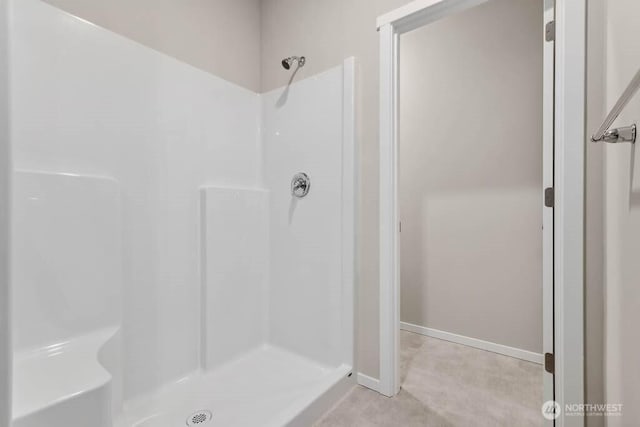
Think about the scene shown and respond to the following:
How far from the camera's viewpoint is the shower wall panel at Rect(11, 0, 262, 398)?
1173 mm

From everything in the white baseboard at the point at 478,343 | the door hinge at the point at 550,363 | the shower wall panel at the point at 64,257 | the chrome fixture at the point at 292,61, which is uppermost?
the chrome fixture at the point at 292,61

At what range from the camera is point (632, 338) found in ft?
2.72

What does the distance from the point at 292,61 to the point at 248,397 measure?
1.96 meters

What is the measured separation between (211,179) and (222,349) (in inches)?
39.8

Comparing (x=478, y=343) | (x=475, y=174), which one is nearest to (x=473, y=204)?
(x=475, y=174)

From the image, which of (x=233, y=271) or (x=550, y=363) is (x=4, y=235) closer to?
(x=233, y=271)

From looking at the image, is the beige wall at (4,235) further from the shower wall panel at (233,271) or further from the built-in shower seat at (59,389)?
the shower wall panel at (233,271)

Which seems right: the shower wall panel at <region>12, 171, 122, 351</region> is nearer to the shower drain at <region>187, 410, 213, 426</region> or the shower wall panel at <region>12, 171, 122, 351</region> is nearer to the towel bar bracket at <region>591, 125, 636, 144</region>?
the shower drain at <region>187, 410, 213, 426</region>

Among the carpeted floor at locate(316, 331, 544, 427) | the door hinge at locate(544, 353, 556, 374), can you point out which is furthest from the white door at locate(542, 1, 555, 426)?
the carpeted floor at locate(316, 331, 544, 427)

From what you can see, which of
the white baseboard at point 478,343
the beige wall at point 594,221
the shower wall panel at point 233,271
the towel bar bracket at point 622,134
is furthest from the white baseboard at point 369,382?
the towel bar bracket at point 622,134

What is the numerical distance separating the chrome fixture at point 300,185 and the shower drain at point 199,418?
1.22m

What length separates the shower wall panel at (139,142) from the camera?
1.17m

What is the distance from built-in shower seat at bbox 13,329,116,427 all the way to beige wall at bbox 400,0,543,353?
222 cm

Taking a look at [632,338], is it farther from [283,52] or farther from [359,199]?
[283,52]
